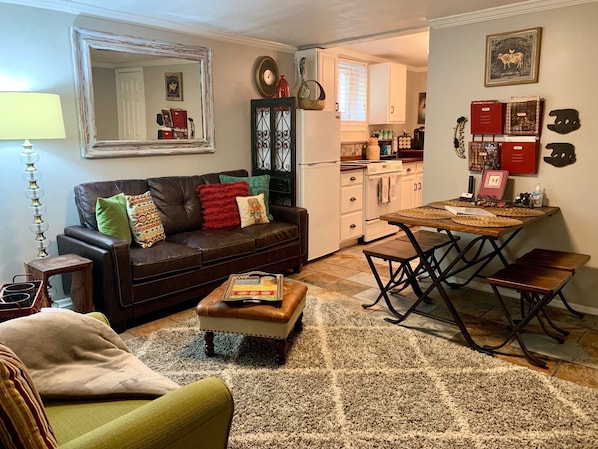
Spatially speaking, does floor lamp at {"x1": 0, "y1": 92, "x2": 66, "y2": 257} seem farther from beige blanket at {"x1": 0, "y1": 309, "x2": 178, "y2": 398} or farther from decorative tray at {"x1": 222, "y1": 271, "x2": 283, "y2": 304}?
beige blanket at {"x1": 0, "y1": 309, "x2": 178, "y2": 398}

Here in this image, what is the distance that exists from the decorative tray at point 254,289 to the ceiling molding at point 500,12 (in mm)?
2549

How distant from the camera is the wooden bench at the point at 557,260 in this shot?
285 centimetres

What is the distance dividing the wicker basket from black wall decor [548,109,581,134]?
81.9 inches

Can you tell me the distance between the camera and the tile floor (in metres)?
2.63

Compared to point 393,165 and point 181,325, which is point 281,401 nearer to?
point 181,325

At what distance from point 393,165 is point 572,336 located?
3.15 meters

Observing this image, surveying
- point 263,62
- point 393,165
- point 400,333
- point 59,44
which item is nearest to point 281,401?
point 400,333

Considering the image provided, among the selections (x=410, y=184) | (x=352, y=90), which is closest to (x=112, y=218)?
(x=352, y=90)

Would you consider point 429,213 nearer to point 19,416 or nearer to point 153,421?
point 153,421

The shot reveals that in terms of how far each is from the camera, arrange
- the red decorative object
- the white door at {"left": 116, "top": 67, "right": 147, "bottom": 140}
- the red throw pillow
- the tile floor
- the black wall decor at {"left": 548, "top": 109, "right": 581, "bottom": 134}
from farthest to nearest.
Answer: the red decorative object < the red throw pillow < the white door at {"left": 116, "top": 67, "right": 147, "bottom": 140} < the black wall decor at {"left": 548, "top": 109, "right": 581, "bottom": 134} < the tile floor

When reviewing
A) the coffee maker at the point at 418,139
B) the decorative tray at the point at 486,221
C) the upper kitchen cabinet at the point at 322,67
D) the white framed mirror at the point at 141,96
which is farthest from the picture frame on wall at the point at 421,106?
the decorative tray at the point at 486,221

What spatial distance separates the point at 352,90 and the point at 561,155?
3290mm

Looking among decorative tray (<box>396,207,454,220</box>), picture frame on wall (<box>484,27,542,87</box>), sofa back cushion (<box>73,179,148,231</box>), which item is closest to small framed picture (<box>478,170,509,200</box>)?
decorative tray (<box>396,207,454,220</box>)

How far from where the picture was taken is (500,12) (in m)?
3.45
